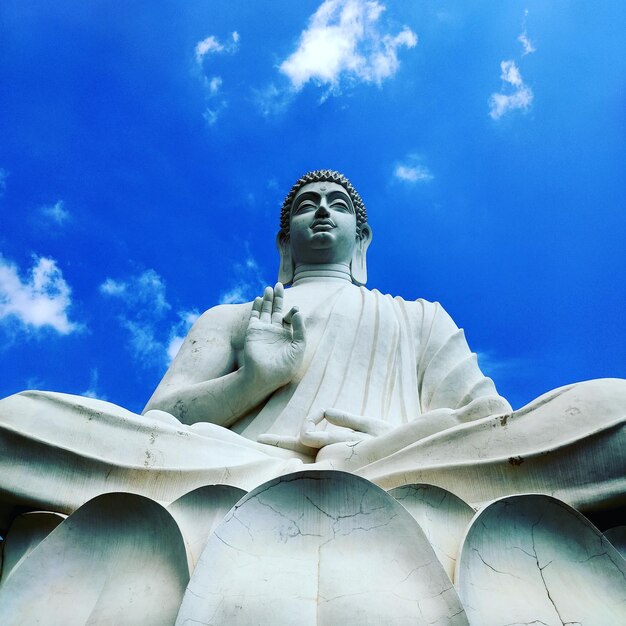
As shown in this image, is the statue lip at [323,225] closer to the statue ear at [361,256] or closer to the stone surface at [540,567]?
the statue ear at [361,256]

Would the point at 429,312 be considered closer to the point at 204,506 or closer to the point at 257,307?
the point at 257,307

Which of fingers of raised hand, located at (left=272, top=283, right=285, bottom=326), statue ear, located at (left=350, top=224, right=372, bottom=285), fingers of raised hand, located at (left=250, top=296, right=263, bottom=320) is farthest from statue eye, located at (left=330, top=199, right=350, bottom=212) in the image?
fingers of raised hand, located at (left=250, top=296, right=263, bottom=320)

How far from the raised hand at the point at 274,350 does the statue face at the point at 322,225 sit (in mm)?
1418

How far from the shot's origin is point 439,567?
3.02 m

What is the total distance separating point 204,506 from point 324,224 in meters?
3.83

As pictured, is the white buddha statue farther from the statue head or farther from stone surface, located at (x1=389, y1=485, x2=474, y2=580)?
stone surface, located at (x1=389, y1=485, x2=474, y2=580)

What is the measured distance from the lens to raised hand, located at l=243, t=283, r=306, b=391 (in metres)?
5.49

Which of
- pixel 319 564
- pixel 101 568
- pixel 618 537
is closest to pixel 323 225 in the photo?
pixel 618 537

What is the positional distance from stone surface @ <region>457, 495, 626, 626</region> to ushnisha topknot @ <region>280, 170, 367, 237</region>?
447cm

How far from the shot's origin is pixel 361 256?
24.7 feet

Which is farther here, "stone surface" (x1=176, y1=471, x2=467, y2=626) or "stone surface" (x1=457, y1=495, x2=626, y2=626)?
"stone surface" (x1=457, y1=495, x2=626, y2=626)

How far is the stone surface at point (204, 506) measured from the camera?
347cm

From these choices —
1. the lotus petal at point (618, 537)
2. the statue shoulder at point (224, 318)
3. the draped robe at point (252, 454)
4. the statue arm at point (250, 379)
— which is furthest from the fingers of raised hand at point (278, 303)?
the lotus petal at point (618, 537)

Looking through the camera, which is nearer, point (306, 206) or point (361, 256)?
point (306, 206)
